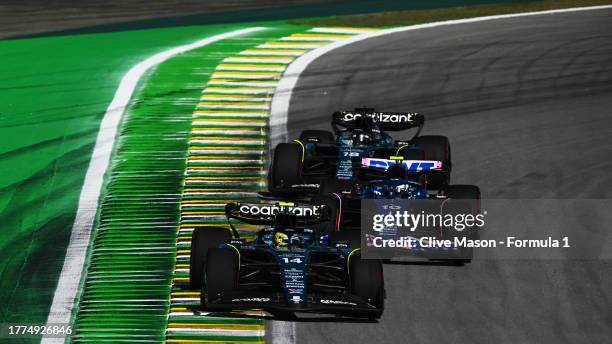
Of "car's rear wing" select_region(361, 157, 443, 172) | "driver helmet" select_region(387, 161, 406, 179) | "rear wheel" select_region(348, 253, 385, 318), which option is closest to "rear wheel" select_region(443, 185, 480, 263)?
"driver helmet" select_region(387, 161, 406, 179)

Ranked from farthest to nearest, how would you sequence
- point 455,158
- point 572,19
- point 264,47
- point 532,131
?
point 572,19 → point 264,47 → point 532,131 → point 455,158

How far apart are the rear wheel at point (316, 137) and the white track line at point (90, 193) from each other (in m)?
4.00

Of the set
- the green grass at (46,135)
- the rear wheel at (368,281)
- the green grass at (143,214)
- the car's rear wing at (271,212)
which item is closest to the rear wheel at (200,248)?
the car's rear wing at (271,212)

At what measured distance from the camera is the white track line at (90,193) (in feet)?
62.2

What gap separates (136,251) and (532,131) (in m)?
11.0

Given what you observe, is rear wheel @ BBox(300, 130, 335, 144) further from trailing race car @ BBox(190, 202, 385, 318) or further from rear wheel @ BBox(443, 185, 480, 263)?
trailing race car @ BBox(190, 202, 385, 318)

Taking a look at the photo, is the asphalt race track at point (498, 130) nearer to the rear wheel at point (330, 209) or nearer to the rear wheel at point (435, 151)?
the rear wheel at point (435, 151)

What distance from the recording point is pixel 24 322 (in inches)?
716

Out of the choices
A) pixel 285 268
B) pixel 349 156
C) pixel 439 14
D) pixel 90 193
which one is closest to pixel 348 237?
pixel 285 268

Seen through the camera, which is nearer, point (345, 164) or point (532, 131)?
point (345, 164)

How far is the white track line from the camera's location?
18953 mm

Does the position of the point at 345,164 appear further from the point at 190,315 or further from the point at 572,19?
→ the point at 572,19

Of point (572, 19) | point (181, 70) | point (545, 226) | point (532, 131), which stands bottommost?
point (545, 226)

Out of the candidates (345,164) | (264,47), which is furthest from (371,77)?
(345,164)
